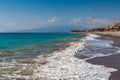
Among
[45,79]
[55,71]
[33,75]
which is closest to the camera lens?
[45,79]

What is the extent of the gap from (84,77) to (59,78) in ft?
4.60

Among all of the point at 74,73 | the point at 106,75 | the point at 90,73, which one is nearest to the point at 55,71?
the point at 74,73

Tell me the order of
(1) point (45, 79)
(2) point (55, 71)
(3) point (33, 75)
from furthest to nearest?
1. (2) point (55, 71)
2. (3) point (33, 75)
3. (1) point (45, 79)

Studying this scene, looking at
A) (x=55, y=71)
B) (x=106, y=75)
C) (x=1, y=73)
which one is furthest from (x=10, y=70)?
(x=106, y=75)

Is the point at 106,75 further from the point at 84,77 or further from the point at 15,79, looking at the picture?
the point at 15,79

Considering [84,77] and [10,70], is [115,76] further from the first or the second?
[10,70]

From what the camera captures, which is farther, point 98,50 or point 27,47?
point 27,47

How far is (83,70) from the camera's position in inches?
542

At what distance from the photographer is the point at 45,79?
1152 cm

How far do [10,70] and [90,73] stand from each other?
5183mm

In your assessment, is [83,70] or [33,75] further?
[83,70]

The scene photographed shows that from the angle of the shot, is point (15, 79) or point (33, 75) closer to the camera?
point (15, 79)

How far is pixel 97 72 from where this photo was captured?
516 inches

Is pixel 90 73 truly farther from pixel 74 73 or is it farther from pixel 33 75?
pixel 33 75
